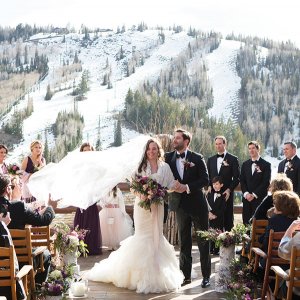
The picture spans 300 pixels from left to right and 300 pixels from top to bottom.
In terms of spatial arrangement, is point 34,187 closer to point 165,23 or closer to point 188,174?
point 188,174

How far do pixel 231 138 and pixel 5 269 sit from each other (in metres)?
44.7

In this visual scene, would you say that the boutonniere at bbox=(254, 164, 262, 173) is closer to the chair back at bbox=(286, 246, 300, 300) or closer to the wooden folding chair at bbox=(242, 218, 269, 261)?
the wooden folding chair at bbox=(242, 218, 269, 261)

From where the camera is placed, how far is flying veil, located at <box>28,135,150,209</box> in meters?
6.86

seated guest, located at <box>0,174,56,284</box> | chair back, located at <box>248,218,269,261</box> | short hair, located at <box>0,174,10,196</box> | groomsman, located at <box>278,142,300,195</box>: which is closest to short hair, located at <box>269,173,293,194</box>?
chair back, located at <box>248,218,269,261</box>

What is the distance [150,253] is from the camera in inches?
254

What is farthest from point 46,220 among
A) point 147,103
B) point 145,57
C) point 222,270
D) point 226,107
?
point 145,57

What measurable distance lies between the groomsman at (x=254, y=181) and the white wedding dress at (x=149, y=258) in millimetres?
2239

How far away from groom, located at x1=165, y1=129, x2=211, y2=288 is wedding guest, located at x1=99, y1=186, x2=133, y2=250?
261 centimetres

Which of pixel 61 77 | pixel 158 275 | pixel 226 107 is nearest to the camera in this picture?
pixel 158 275

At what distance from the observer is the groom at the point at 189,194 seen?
6477mm

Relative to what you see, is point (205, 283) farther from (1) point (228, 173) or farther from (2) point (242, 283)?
(1) point (228, 173)

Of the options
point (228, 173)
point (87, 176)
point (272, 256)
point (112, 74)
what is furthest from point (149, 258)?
point (112, 74)

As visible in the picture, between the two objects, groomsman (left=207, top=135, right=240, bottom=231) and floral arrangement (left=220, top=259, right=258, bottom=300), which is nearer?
floral arrangement (left=220, top=259, right=258, bottom=300)

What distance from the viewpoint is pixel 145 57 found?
261 feet
